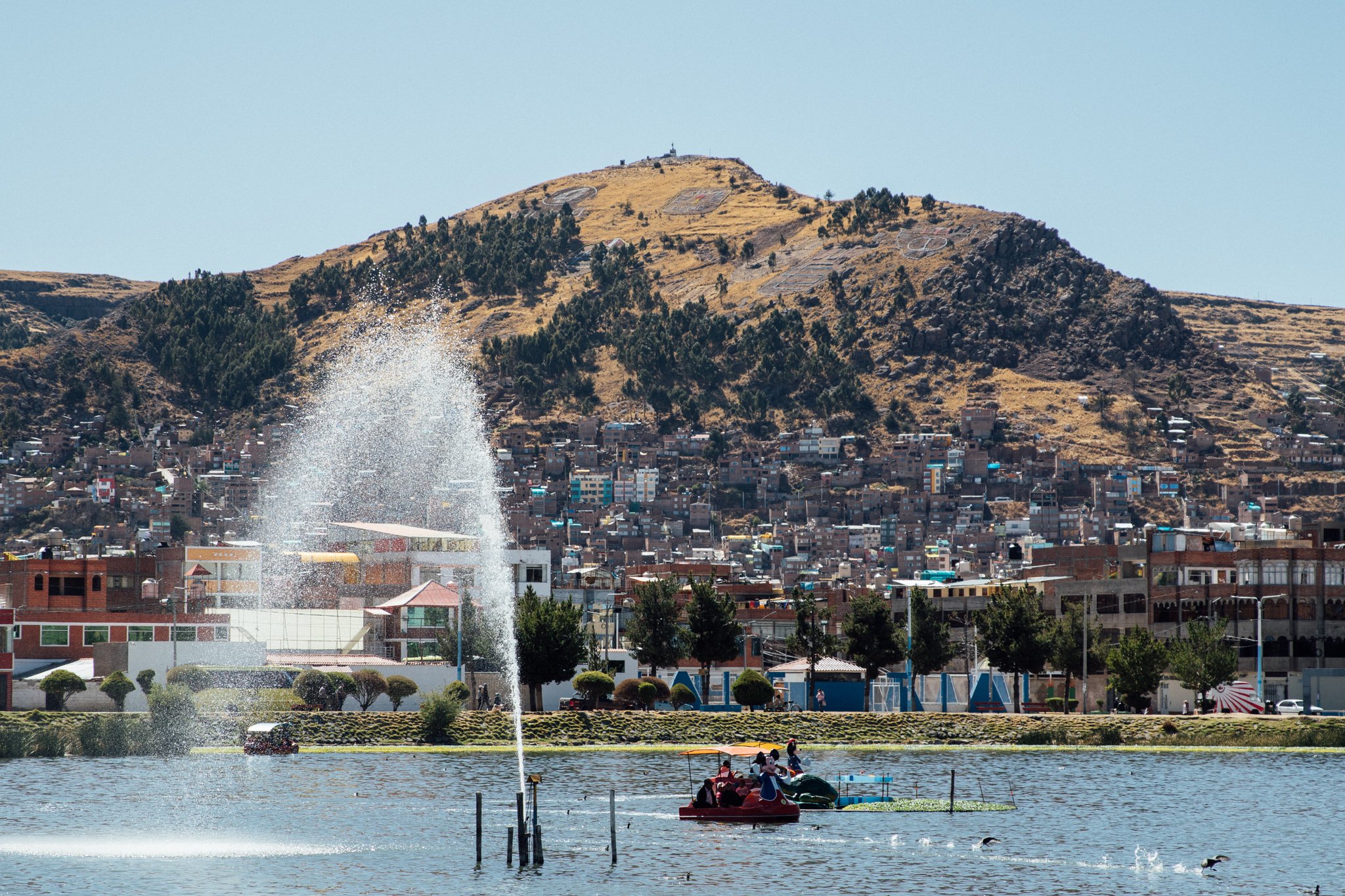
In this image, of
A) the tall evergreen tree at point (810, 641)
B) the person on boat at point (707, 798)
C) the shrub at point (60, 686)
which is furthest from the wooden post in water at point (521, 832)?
the shrub at point (60, 686)

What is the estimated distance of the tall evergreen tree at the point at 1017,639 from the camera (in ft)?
445

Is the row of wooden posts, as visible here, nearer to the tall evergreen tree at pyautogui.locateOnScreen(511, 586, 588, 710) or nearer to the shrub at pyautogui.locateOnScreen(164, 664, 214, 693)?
the tall evergreen tree at pyautogui.locateOnScreen(511, 586, 588, 710)

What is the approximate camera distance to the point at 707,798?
75.4 m

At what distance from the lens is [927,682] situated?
160 m

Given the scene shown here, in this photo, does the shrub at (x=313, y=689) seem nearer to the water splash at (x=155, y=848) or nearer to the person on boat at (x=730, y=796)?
the water splash at (x=155, y=848)

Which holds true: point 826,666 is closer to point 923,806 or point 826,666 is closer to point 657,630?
point 657,630

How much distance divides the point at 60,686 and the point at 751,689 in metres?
48.6

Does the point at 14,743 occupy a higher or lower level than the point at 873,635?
lower

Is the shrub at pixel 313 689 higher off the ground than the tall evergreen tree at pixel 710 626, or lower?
lower

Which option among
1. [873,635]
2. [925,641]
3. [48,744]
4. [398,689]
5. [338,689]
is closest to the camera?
[48,744]

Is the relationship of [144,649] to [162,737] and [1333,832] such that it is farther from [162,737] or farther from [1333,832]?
[1333,832]

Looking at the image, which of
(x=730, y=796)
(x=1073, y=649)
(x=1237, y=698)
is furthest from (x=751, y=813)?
(x=1073, y=649)

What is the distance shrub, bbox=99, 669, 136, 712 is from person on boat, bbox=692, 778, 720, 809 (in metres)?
66.7

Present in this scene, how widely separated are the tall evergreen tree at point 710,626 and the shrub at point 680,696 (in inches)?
261
